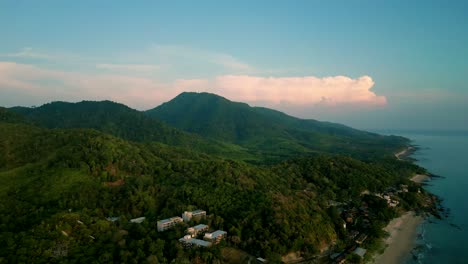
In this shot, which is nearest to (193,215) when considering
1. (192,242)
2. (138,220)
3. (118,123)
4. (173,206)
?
(173,206)

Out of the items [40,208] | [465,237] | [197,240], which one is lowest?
[465,237]

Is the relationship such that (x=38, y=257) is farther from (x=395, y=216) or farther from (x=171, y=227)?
(x=395, y=216)

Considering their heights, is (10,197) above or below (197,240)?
above

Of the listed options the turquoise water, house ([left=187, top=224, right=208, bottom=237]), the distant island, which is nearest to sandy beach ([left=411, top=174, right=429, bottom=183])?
the turquoise water

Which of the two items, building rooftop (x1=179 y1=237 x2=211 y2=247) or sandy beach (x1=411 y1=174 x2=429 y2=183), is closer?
building rooftop (x1=179 y1=237 x2=211 y2=247)

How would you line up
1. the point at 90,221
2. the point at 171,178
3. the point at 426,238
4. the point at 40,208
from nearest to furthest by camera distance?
the point at 90,221, the point at 40,208, the point at 426,238, the point at 171,178

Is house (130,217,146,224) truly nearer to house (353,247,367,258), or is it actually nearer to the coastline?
house (353,247,367,258)

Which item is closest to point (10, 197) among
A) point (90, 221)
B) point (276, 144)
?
point (90, 221)
